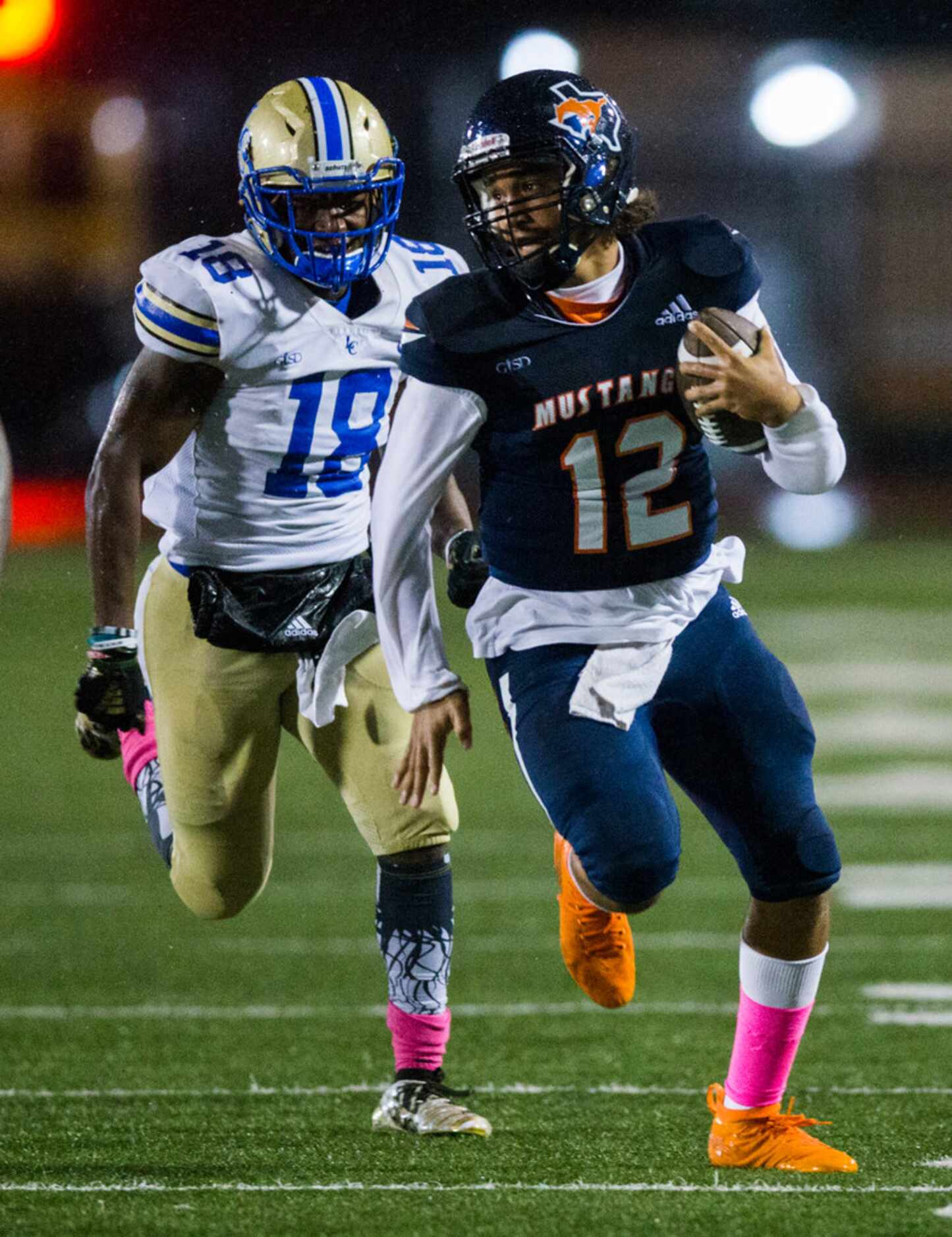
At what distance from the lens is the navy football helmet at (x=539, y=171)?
2727 millimetres

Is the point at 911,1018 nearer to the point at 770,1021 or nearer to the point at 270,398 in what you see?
the point at 770,1021

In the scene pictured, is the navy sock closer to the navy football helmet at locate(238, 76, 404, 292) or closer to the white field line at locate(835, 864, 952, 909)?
the navy football helmet at locate(238, 76, 404, 292)

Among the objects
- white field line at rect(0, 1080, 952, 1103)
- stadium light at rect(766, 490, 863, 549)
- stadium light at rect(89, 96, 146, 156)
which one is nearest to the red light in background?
stadium light at rect(89, 96, 146, 156)

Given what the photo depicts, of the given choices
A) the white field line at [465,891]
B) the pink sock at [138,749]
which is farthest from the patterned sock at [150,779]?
the white field line at [465,891]

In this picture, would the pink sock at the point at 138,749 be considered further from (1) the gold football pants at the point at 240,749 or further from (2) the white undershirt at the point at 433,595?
(2) the white undershirt at the point at 433,595

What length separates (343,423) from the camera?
130 inches

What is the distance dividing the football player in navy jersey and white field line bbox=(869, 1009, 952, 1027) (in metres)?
1.30

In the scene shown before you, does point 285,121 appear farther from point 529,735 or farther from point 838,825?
point 838,825

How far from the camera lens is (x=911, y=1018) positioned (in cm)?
412

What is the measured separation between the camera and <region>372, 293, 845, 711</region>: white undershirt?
2.77 meters

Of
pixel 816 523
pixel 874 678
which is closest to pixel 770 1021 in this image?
pixel 874 678

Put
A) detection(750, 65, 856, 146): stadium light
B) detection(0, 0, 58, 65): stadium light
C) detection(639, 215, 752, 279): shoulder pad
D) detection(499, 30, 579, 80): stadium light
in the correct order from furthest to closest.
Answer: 1. detection(750, 65, 856, 146): stadium light
2. detection(499, 30, 579, 80): stadium light
3. detection(0, 0, 58, 65): stadium light
4. detection(639, 215, 752, 279): shoulder pad

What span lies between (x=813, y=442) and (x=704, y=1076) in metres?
1.45

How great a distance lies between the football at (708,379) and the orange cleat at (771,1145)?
2.99ft
